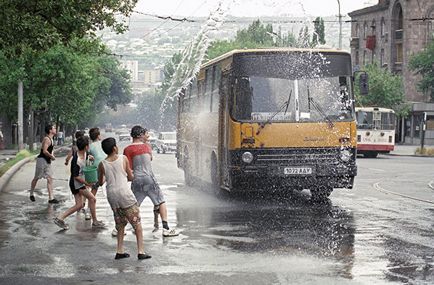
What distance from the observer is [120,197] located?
1141 centimetres

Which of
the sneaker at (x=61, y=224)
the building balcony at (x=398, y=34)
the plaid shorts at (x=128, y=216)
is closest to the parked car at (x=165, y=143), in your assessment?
the building balcony at (x=398, y=34)

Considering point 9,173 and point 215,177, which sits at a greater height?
point 215,177

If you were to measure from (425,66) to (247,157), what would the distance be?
218 feet

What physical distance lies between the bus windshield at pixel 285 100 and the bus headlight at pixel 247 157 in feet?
2.32

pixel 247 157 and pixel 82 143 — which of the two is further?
pixel 247 157

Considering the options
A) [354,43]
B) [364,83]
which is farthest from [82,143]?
[354,43]

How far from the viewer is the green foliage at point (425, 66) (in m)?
81.9

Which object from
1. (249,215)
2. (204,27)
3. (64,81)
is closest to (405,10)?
(64,81)

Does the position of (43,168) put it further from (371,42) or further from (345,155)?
(371,42)

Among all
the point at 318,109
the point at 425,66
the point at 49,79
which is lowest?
the point at 318,109

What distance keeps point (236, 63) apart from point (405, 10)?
7002 centimetres

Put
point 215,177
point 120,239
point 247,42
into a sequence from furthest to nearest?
point 247,42
point 215,177
point 120,239

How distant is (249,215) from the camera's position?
55.9 feet

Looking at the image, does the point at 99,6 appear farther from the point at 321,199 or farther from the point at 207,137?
the point at 321,199
